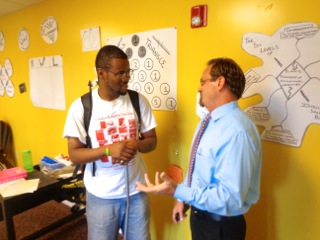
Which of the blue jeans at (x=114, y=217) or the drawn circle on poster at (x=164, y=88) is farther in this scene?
the drawn circle on poster at (x=164, y=88)

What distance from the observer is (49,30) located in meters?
2.48

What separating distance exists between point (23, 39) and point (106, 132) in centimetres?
231

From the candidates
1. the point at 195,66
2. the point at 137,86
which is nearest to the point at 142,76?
the point at 137,86

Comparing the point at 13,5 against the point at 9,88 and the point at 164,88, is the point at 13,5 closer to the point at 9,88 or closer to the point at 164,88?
the point at 9,88

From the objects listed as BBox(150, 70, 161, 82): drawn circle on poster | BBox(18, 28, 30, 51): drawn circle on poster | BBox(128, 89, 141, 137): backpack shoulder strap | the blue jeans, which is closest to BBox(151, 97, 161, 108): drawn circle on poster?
BBox(150, 70, 161, 82): drawn circle on poster

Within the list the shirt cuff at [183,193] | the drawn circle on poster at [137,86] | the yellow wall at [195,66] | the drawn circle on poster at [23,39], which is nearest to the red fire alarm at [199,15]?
the yellow wall at [195,66]

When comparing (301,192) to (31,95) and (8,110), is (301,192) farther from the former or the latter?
(8,110)

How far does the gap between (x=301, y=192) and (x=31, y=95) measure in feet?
9.64

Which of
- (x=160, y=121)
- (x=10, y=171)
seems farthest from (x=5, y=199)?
(x=160, y=121)

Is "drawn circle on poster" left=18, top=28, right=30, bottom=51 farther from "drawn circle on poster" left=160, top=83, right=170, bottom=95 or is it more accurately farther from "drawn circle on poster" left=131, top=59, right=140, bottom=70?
"drawn circle on poster" left=160, top=83, right=170, bottom=95

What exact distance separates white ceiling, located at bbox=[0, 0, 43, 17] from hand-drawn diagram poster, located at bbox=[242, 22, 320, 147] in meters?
2.36

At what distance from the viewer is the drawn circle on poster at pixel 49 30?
7.94 feet

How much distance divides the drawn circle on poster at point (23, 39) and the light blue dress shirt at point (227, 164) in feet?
8.69

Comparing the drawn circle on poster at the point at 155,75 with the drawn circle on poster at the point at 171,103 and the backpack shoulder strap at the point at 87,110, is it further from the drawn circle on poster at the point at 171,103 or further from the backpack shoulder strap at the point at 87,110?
the backpack shoulder strap at the point at 87,110
